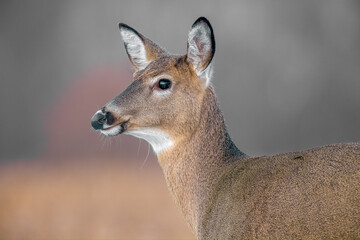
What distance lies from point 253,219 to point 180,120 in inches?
39.0

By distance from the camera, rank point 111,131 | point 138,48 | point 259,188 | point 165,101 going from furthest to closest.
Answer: point 138,48 → point 165,101 → point 111,131 → point 259,188

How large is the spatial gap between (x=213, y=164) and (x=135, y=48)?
1244mm

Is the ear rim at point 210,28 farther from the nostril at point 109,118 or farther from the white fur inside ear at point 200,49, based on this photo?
the nostril at point 109,118

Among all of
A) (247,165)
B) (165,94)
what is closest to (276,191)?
(247,165)

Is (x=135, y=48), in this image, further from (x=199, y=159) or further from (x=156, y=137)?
(x=199, y=159)

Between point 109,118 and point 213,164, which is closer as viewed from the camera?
point 109,118

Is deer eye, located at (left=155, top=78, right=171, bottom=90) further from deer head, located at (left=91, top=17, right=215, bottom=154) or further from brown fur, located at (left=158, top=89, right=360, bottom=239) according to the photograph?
brown fur, located at (left=158, top=89, right=360, bottom=239)

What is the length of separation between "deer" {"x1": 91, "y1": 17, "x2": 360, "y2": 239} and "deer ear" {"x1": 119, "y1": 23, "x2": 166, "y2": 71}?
3.8 inches

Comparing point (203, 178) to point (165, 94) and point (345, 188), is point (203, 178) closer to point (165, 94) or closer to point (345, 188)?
point (165, 94)

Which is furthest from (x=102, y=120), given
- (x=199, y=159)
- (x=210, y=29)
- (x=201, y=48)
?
(x=210, y=29)

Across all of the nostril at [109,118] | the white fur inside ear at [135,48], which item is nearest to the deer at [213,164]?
the nostril at [109,118]

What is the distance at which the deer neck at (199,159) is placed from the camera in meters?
4.18

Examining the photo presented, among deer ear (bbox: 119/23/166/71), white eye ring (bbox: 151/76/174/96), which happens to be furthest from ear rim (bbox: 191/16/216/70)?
deer ear (bbox: 119/23/166/71)

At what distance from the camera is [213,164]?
13.9 ft
